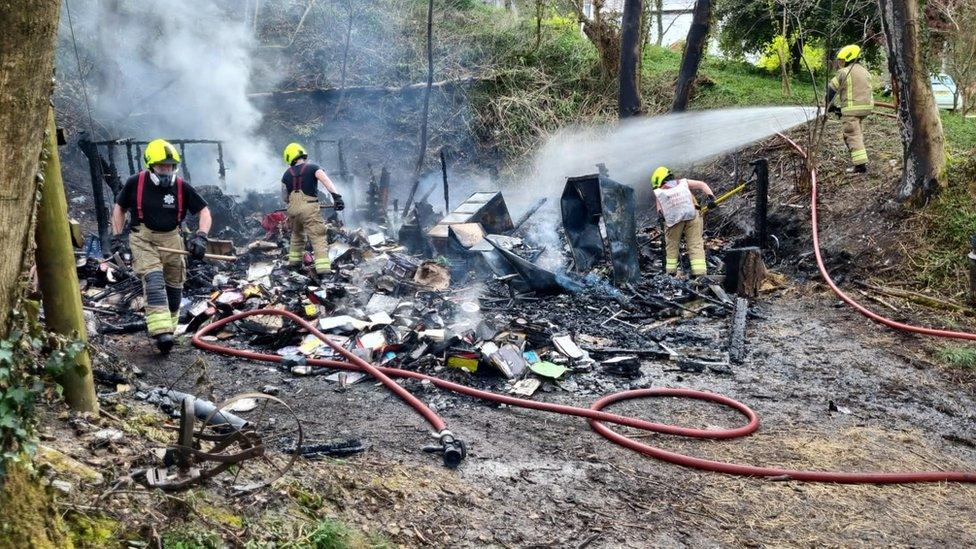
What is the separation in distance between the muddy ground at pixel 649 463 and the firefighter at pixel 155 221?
410 mm

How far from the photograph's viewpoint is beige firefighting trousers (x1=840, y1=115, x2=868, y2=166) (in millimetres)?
10094

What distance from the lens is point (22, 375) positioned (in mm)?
2268

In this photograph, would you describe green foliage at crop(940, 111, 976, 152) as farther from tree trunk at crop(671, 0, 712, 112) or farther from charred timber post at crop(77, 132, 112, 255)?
charred timber post at crop(77, 132, 112, 255)

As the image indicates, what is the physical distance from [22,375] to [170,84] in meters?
15.1

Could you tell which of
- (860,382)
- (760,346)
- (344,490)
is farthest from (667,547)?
(760,346)

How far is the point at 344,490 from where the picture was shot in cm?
361

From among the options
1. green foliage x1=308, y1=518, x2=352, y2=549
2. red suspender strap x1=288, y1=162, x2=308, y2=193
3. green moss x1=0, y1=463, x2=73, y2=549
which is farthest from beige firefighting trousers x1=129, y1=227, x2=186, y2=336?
green moss x1=0, y1=463, x2=73, y2=549

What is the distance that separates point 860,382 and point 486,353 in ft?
10.5

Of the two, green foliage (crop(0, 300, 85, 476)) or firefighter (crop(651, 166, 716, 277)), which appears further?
firefighter (crop(651, 166, 716, 277))

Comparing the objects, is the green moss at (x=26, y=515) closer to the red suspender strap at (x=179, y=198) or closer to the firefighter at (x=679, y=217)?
the red suspender strap at (x=179, y=198)

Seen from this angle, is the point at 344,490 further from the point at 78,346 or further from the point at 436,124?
the point at 436,124

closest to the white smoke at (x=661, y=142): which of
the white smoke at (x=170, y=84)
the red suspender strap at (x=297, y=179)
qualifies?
the red suspender strap at (x=297, y=179)

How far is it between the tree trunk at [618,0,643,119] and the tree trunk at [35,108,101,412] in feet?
36.8

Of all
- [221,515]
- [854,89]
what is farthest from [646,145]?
[221,515]
